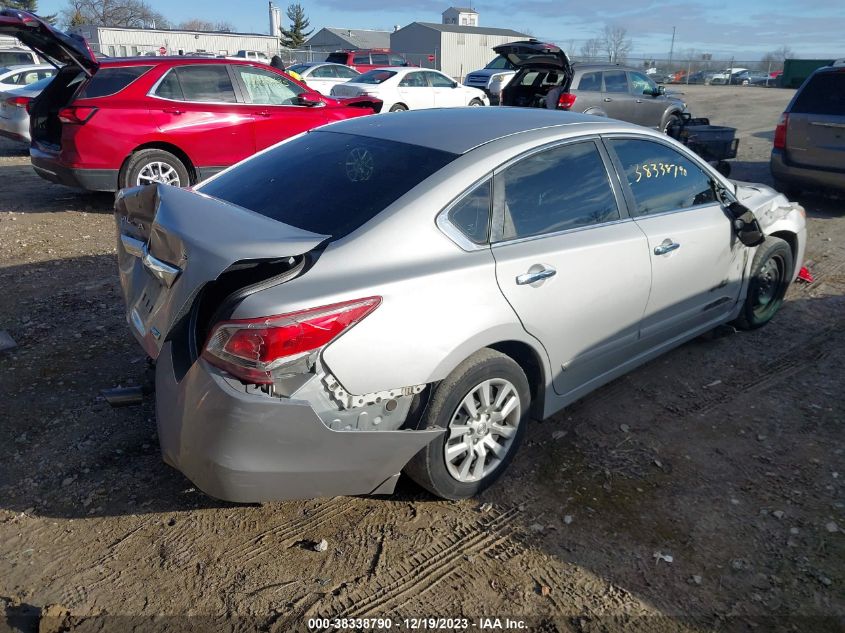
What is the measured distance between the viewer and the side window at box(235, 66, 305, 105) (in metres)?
8.78

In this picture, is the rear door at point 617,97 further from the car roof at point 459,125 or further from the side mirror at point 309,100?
the car roof at point 459,125

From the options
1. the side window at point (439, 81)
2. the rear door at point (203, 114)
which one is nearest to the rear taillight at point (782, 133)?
the rear door at point (203, 114)

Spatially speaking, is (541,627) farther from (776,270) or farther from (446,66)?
(446,66)

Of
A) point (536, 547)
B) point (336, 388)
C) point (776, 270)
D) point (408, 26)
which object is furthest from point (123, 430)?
point (408, 26)

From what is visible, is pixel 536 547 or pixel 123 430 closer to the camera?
pixel 536 547

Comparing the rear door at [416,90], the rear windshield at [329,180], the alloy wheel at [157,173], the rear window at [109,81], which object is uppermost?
the rear window at [109,81]

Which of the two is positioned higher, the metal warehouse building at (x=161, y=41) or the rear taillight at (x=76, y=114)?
the metal warehouse building at (x=161, y=41)

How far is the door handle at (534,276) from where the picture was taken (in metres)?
3.08

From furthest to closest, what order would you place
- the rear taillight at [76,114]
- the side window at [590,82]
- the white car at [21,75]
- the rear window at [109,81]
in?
the white car at [21,75]
the side window at [590,82]
the rear window at [109,81]
the rear taillight at [76,114]

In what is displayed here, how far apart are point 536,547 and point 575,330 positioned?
107 centimetres

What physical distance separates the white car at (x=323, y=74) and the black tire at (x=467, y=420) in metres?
18.9

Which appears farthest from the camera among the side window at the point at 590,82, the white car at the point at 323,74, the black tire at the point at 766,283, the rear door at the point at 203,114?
the white car at the point at 323,74

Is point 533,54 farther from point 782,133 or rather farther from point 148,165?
point 148,165

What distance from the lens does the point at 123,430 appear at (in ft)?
12.0
